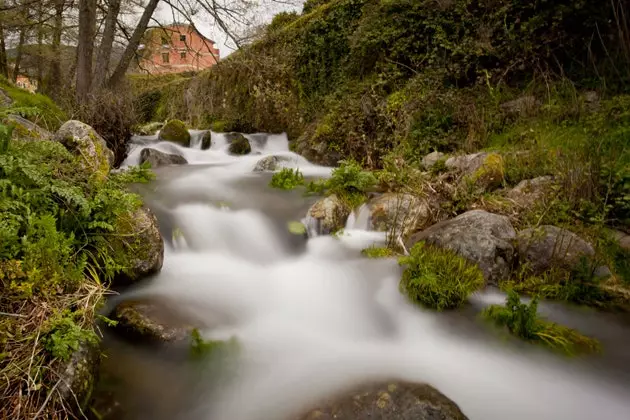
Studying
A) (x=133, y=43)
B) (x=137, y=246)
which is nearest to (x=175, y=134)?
(x=133, y=43)

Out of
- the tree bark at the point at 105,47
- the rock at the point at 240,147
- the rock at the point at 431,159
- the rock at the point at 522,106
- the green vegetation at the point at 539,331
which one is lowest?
the green vegetation at the point at 539,331

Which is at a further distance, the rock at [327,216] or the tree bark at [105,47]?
the tree bark at [105,47]

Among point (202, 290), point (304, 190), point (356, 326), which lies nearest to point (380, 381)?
point (356, 326)

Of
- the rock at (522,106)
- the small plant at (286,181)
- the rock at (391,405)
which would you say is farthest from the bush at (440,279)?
the rock at (522,106)

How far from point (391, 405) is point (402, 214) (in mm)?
2974

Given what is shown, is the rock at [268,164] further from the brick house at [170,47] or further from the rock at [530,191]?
the rock at [530,191]

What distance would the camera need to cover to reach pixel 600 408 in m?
2.59

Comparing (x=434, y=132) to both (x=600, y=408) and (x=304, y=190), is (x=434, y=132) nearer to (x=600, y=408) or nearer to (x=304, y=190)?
(x=304, y=190)

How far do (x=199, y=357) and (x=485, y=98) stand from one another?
7188 millimetres

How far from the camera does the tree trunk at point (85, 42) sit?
28.1ft

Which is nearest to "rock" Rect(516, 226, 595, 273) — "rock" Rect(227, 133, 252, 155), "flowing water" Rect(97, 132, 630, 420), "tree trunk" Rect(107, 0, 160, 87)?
"flowing water" Rect(97, 132, 630, 420)

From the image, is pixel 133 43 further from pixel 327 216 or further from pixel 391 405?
pixel 391 405

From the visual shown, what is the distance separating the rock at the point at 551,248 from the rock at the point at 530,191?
632 millimetres

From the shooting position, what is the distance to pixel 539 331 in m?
3.10
